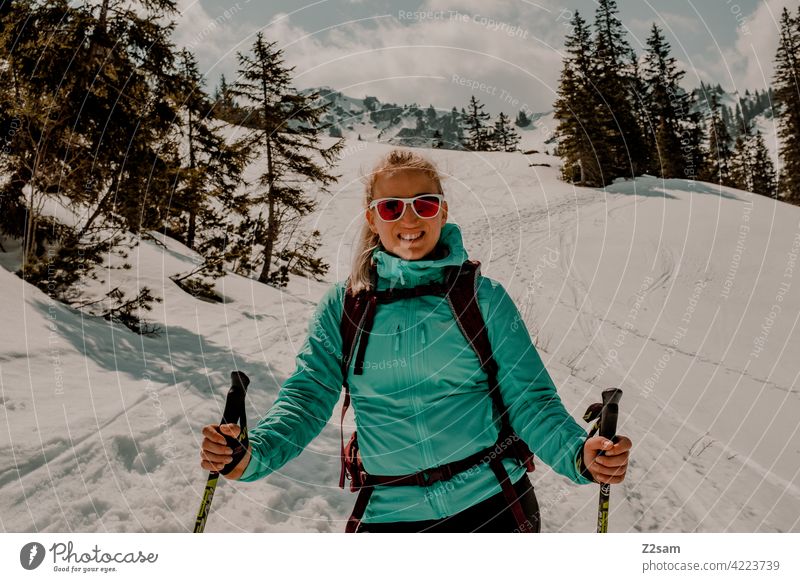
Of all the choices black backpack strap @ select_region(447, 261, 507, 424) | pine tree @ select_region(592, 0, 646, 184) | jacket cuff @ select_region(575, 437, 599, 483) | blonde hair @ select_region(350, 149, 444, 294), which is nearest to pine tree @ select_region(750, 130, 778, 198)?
pine tree @ select_region(592, 0, 646, 184)

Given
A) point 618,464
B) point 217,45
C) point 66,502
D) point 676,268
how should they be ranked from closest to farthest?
point 618,464 < point 66,502 < point 217,45 < point 676,268

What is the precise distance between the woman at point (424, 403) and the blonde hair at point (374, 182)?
0.07 ft

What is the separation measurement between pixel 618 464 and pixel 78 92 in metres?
8.10

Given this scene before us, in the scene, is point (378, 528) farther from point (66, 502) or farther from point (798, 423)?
point (798, 423)

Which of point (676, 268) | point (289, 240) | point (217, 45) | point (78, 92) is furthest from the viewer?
point (676, 268)

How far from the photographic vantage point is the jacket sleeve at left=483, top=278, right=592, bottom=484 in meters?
1.67

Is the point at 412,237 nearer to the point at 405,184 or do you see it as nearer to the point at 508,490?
the point at 405,184

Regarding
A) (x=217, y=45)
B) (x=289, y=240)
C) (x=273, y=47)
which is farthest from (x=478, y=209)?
(x=217, y=45)

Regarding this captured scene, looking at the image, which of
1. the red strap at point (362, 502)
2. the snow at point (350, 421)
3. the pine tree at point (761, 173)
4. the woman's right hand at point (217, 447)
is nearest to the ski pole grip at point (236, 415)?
the woman's right hand at point (217, 447)

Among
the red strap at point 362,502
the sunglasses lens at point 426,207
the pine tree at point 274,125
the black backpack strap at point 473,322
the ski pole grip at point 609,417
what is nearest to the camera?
the ski pole grip at point 609,417

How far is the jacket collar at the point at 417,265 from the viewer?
6.10 feet

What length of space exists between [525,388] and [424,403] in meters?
0.36

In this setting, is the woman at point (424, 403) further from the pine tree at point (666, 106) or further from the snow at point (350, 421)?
the pine tree at point (666, 106)

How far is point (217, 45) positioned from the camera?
3.90 metres
